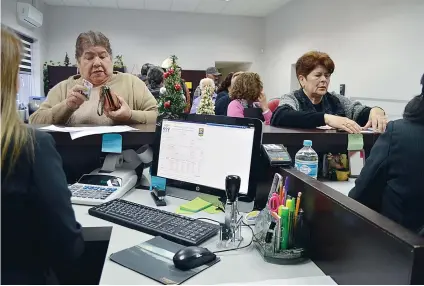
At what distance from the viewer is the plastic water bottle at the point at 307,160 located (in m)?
1.55

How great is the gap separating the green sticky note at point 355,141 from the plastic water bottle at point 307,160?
0.21 meters

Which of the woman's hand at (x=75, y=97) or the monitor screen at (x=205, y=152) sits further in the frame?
the woman's hand at (x=75, y=97)

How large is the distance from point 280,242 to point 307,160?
2.03 feet

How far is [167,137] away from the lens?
1.47 m

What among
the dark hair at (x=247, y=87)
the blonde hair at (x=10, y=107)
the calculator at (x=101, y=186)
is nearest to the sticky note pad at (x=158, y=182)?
the calculator at (x=101, y=186)

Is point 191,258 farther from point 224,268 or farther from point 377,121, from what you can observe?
point 377,121

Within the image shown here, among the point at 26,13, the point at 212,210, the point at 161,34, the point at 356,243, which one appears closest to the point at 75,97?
the point at 212,210

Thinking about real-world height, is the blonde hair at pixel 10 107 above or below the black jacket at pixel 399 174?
above

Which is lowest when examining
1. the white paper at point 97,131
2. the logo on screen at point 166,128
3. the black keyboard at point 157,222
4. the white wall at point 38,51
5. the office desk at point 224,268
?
the office desk at point 224,268

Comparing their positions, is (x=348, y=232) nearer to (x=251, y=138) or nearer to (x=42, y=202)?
(x=251, y=138)

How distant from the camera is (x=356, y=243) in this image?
0.83m

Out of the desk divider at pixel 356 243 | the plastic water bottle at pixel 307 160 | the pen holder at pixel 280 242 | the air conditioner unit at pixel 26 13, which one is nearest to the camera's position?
the desk divider at pixel 356 243

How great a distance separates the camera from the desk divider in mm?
678

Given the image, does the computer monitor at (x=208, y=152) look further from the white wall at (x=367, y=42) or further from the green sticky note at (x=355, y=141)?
the white wall at (x=367, y=42)
